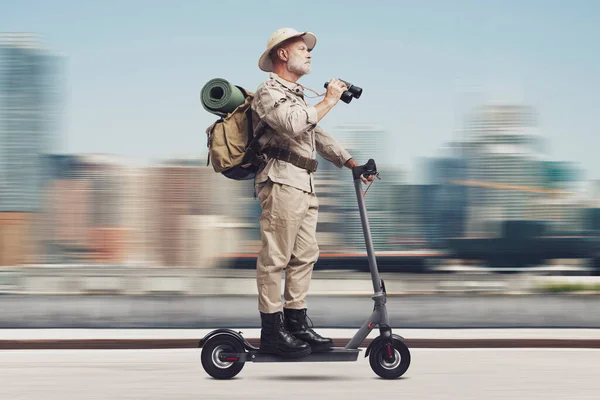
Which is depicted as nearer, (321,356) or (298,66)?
Answer: (321,356)

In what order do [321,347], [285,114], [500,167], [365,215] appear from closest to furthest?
[285,114] → [321,347] → [365,215] → [500,167]

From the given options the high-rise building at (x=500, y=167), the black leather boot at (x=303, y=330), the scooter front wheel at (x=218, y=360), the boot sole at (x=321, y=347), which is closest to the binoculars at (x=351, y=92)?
the black leather boot at (x=303, y=330)

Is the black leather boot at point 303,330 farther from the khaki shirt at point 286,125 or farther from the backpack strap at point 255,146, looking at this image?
the backpack strap at point 255,146

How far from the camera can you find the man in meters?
4.88

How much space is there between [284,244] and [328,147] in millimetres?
648

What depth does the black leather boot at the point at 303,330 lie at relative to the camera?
4.97 meters

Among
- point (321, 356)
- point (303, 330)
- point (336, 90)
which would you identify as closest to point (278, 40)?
point (336, 90)

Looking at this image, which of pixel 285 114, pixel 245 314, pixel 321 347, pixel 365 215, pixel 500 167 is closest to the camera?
pixel 285 114

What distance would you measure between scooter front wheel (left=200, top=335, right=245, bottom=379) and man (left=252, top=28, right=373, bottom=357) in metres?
0.22

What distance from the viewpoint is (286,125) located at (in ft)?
15.6

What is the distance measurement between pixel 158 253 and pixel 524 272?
41369 millimetres

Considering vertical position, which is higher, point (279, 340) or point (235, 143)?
point (235, 143)

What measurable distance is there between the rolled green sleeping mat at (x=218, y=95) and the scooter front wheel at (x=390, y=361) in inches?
60.0

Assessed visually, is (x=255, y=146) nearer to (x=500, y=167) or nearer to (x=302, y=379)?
(x=302, y=379)
